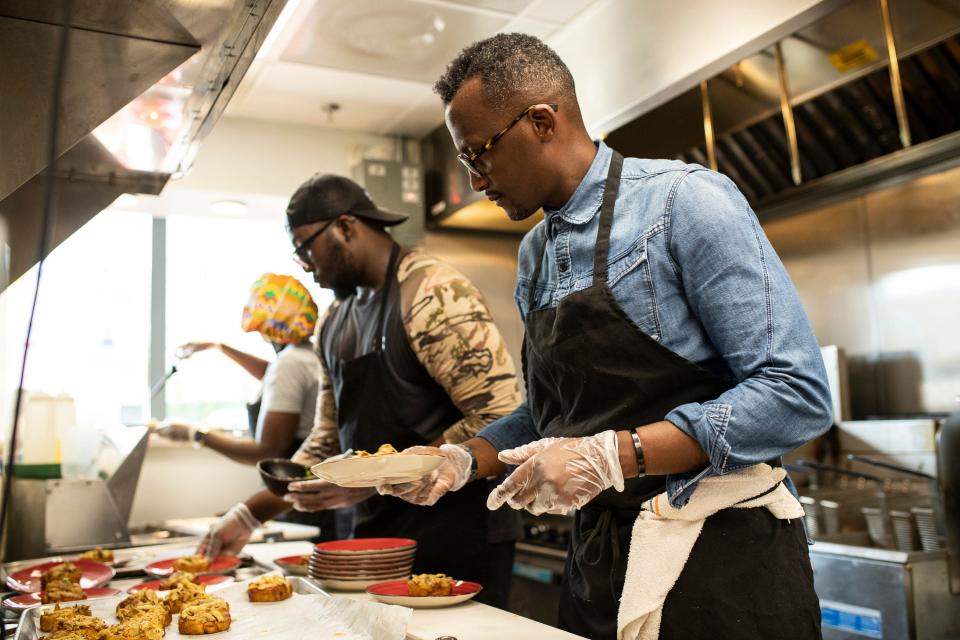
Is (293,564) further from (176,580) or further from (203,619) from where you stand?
(203,619)

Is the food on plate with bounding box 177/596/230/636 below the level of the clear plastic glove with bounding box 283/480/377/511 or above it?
below

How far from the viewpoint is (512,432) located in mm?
1765

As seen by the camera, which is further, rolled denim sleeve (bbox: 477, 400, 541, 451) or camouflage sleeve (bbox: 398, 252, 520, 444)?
camouflage sleeve (bbox: 398, 252, 520, 444)

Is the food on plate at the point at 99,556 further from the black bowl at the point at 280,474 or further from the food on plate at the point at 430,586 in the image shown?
the food on plate at the point at 430,586

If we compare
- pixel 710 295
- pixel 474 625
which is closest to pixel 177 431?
pixel 474 625

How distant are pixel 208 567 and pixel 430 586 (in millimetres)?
788

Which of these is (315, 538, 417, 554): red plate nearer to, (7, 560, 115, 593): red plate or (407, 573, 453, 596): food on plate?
(407, 573, 453, 596): food on plate

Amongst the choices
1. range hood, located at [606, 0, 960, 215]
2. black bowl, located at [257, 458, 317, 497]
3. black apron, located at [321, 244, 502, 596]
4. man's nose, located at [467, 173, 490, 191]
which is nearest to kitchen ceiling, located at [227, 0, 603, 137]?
range hood, located at [606, 0, 960, 215]

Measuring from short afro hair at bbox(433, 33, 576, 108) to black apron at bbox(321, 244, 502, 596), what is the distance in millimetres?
892

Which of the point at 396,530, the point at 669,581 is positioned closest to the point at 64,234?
the point at 396,530

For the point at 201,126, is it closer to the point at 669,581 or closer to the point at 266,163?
the point at 669,581

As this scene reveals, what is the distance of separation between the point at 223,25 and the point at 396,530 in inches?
50.5

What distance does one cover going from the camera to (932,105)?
10.7ft

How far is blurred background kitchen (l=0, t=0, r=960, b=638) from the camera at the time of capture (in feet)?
5.21
